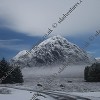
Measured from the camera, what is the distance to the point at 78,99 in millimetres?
29500

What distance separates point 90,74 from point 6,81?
72.8ft

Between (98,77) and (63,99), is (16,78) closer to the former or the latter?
(98,77)

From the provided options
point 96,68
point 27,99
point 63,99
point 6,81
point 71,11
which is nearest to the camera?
point 71,11

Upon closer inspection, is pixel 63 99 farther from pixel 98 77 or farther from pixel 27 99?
pixel 98 77

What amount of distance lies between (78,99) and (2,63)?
33278 mm

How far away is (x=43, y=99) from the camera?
92.9 ft

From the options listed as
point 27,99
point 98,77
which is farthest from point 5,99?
point 98,77

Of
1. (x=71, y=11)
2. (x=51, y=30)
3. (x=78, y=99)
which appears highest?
(x=71, y=11)

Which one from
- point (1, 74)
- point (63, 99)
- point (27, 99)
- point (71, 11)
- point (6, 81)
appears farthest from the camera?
point (6, 81)

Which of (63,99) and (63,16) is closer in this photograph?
(63,16)

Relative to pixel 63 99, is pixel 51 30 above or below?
above

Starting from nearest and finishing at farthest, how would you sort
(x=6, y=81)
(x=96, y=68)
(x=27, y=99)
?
(x=27, y=99) < (x=6, y=81) < (x=96, y=68)

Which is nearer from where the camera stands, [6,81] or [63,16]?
[63,16]

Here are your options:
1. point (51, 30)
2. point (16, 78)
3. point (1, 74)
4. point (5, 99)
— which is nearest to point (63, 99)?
point (5, 99)
